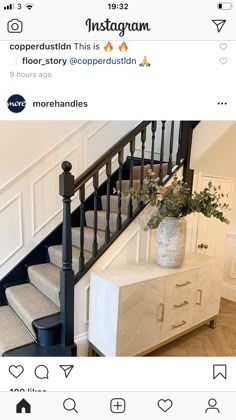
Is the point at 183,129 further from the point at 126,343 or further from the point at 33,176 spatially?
the point at 126,343

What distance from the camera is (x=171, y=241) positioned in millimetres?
1979

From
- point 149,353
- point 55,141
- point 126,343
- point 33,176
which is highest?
point 55,141

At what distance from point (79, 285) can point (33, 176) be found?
1089 millimetres

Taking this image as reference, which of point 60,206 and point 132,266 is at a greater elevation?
point 60,206

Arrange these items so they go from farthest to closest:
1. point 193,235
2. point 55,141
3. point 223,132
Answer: point 193,235 → point 55,141 → point 223,132

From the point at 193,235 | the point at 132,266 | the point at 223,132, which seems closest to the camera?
the point at 132,266

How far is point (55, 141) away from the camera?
2.52 m
